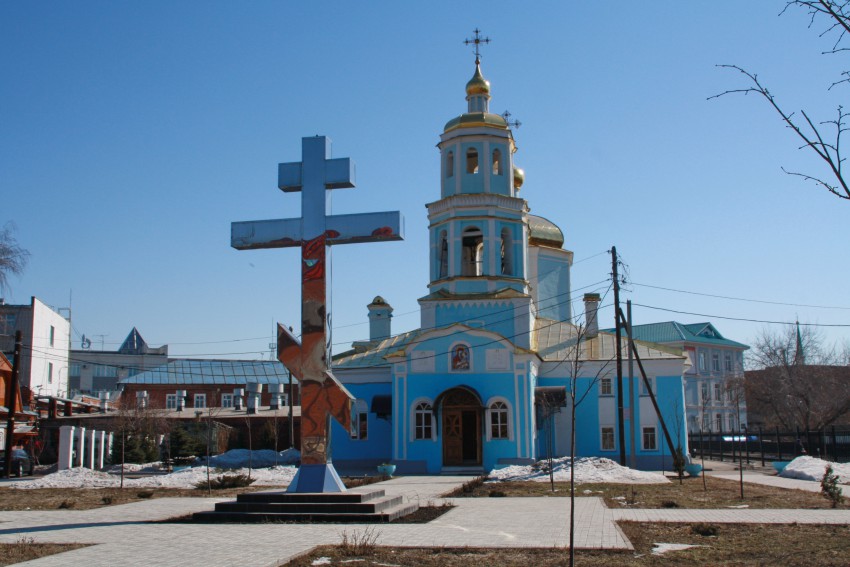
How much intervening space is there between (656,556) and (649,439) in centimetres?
2413

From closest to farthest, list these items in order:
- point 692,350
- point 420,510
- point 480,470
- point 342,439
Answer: point 420,510, point 480,470, point 342,439, point 692,350

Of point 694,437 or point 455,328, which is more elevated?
point 455,328

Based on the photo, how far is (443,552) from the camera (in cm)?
1046

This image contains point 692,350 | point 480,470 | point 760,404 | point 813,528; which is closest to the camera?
point 813,528

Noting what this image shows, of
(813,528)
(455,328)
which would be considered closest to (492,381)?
(455,328)

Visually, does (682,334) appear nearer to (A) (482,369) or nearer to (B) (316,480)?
(A) (482,369)

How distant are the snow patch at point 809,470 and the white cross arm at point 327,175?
1656 centimetres

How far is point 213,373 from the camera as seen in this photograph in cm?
6925

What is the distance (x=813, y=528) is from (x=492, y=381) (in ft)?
61.7

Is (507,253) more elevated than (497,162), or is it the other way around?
(497,162)

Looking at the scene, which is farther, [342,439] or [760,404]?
[760,404]

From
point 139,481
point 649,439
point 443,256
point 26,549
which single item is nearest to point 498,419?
point 649,439

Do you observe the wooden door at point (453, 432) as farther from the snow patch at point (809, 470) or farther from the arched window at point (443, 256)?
the snow patch at point (809, 470)

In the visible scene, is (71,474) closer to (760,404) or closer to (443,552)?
(443,552)
